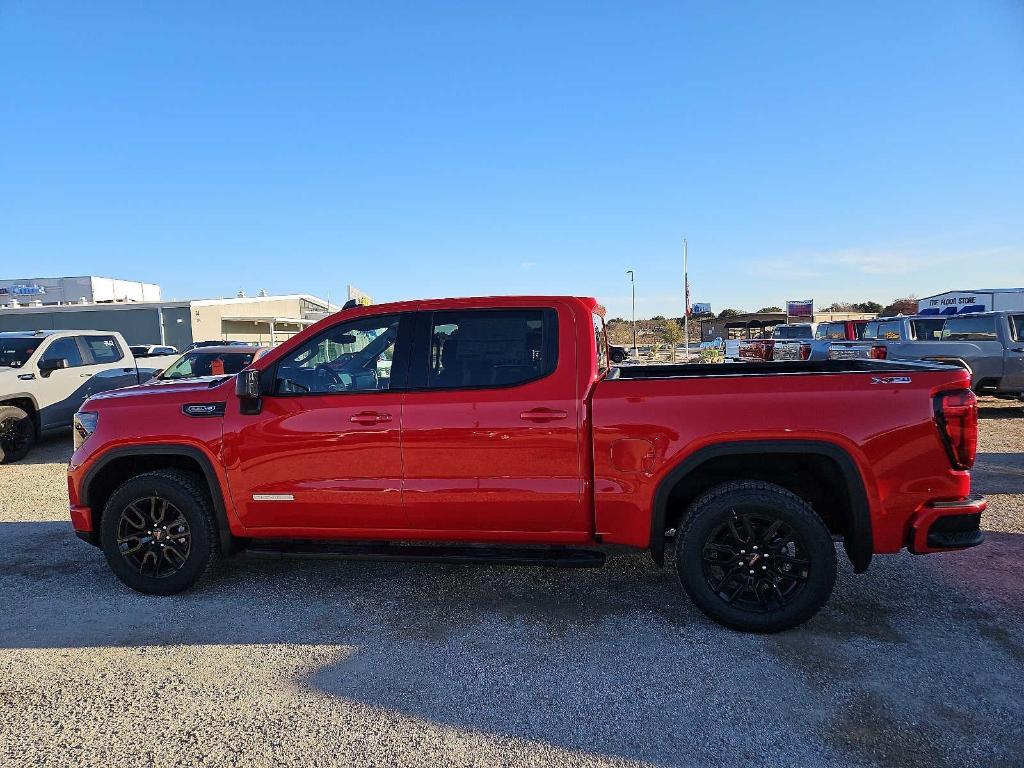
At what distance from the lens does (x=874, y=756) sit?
2445 millimetres

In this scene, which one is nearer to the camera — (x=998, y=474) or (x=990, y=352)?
(x=998, y=474)

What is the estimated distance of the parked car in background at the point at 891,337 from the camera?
1158 centimetres

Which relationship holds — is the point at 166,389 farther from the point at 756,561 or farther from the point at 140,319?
the point at 140,319

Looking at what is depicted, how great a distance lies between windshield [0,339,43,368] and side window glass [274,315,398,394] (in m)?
7.78

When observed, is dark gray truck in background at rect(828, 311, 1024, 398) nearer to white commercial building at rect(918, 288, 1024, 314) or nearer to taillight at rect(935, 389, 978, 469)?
taillight at rect(935, 389, 978, 469)

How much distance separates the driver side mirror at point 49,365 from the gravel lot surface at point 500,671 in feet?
19.3

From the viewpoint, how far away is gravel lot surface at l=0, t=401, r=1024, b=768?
256 cm

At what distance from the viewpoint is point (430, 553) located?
12.4 feet

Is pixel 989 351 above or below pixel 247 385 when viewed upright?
below

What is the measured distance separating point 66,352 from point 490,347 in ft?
30.6

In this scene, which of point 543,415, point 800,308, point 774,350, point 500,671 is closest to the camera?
point 500,671

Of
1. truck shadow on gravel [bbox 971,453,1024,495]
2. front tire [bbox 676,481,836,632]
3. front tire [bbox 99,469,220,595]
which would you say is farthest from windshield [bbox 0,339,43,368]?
truck shadow on gravel [bbox 971,453,1024,495]

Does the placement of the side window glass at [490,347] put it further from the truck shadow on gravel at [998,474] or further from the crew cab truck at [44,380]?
the crew cab truck at [44,380]

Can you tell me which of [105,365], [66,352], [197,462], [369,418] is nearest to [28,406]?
[66,352]
